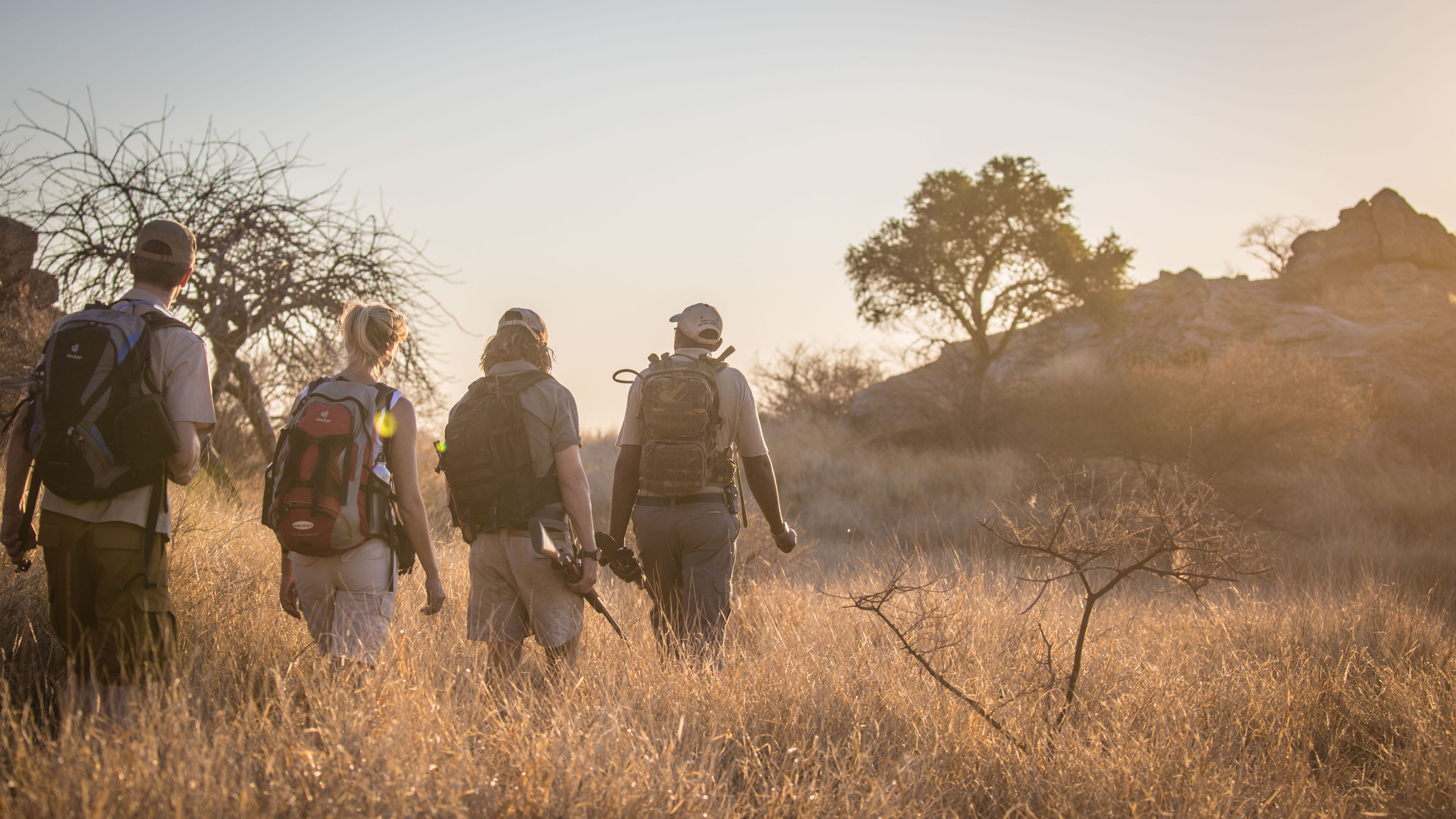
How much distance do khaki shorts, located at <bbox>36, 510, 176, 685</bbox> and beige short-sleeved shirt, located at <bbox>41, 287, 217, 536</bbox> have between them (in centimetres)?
3

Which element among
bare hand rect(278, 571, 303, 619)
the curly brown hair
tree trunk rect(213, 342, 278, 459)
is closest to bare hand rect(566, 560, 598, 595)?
the curly brown hair

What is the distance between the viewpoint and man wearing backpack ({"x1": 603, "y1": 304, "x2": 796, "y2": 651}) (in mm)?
3965

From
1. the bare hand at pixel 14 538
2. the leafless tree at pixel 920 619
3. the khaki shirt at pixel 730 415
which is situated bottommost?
the leafless tree at pixel 920 619

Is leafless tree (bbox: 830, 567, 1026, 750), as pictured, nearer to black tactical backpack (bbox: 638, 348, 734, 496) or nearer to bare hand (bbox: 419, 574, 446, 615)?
black tactical backpack (bbox: 638, 348, 734, 496)

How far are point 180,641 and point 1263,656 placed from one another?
6.11 metres

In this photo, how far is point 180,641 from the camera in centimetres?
377

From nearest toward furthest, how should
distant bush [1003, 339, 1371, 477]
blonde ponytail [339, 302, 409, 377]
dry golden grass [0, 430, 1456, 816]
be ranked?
dry golden grass [0, 430, 1456, 816]
blonde ponytail [339, 302, 409, 377]
distant bush [1003, 339, 1371, 477]

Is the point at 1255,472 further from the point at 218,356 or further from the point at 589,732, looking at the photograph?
the point at 218,356

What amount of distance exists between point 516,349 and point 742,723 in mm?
1818

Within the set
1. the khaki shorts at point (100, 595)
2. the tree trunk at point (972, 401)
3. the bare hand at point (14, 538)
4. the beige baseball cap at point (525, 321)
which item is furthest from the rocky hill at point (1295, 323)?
the bare hand at point (14, 538)

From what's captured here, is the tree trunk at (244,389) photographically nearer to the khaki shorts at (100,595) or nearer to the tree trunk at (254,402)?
the tree trunk at (254,402)

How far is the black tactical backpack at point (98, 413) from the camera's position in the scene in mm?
2584

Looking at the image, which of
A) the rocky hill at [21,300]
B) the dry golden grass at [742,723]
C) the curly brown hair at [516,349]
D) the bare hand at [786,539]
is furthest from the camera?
the rocky hill at [21,300]

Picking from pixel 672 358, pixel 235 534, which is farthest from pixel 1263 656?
pixel 235 534
